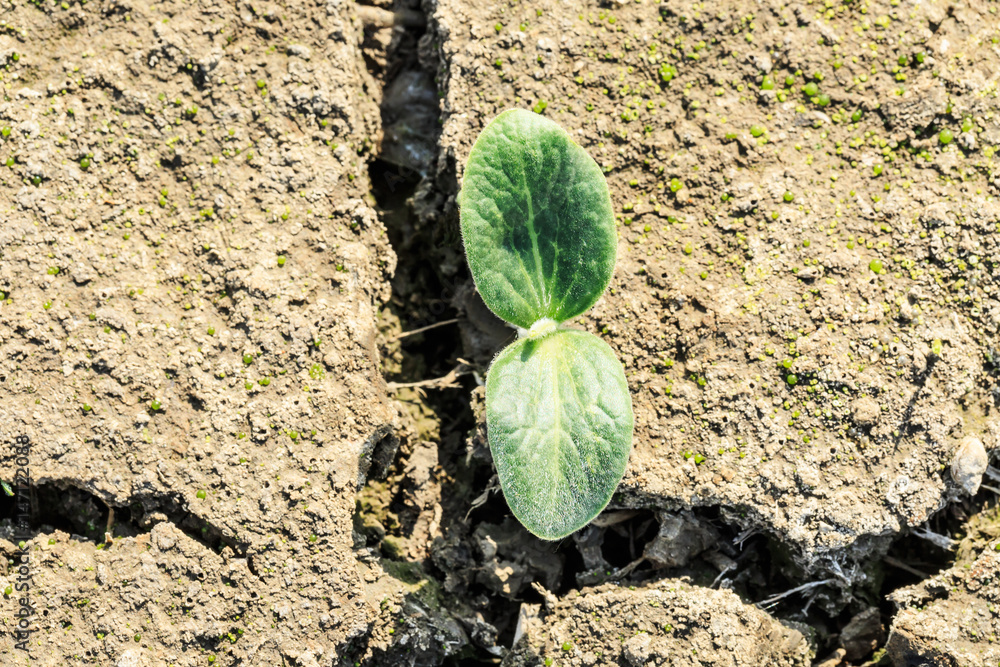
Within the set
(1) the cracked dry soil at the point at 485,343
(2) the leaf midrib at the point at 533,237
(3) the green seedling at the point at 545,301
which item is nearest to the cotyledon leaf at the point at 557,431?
(3) the green seedling at the point at 545,301

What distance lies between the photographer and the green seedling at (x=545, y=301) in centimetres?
203

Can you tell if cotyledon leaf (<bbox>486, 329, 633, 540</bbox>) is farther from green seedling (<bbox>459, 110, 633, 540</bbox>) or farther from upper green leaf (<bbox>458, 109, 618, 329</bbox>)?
upper green leaf (<bbox>458, 109, 618, 329</bbox>)

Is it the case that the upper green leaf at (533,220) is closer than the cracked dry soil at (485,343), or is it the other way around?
the upper green leaf at (533,220)

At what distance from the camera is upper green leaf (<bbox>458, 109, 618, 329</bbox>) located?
2.02 meters

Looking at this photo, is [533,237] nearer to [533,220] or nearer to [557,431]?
[533,220]

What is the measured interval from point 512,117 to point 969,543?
1.89m

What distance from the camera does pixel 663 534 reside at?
2.38m

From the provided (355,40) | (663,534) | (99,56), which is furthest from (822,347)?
(99,56)

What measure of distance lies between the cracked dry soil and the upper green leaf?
0.33 meters

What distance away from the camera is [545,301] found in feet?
7.23

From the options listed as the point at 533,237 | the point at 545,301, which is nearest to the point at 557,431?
the point at 545,301

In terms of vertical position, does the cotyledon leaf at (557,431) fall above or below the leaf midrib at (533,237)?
below

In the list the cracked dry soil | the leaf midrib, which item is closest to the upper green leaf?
the leaf midrib

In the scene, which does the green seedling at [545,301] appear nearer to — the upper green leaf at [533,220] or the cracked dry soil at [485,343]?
the upper green leaf at [533,220]
